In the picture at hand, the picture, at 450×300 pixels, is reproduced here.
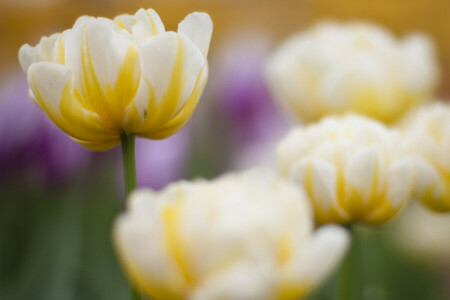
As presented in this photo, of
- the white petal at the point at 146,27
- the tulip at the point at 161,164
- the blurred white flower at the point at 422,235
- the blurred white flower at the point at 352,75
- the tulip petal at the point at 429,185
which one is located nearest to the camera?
the white petal at the point at 146,27

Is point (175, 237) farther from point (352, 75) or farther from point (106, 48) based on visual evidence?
point (352, 75)

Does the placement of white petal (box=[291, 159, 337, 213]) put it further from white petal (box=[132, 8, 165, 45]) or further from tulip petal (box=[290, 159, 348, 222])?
white petal (box=[132, 8, 165, 45])

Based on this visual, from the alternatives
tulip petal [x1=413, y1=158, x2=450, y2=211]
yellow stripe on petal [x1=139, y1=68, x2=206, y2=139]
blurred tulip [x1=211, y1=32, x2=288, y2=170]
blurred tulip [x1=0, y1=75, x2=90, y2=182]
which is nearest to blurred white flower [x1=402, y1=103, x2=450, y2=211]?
tulip petal [x1=413, y1=158, x2=450, y2=211]

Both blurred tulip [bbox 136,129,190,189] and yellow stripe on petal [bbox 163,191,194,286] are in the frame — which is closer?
yellow stripe on petal [bbox 163,191,194,286]

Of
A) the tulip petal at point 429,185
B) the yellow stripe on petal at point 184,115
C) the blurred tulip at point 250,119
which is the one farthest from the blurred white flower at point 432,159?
the blurred tulip at point 250,119

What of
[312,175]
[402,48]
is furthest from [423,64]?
[312,175]

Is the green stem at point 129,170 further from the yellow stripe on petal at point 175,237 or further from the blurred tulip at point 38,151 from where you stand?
the blurred tulip at point 38,151
